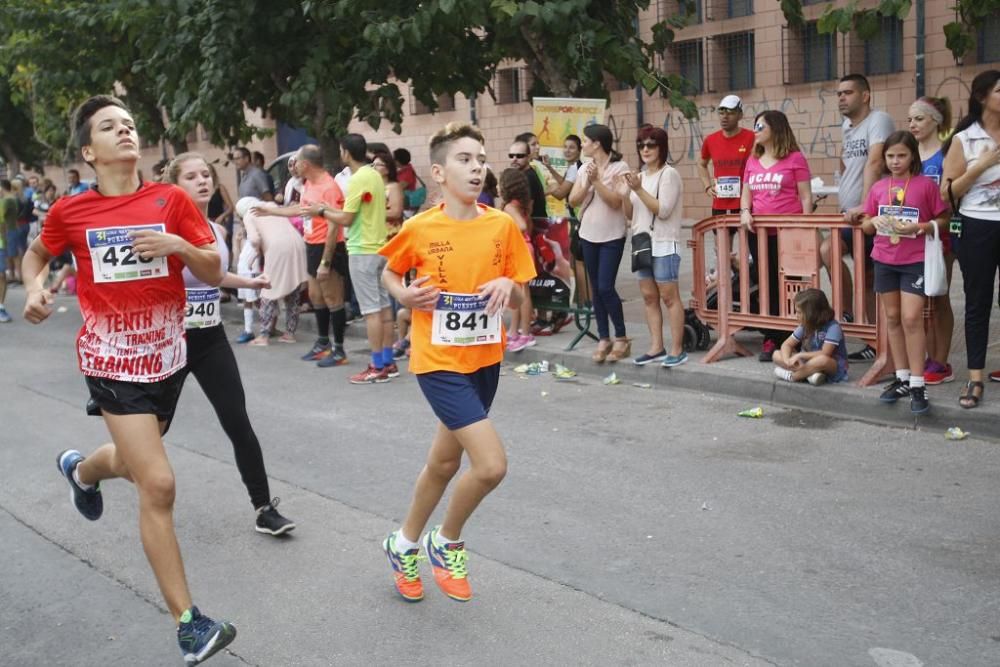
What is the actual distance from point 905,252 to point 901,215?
24 cm

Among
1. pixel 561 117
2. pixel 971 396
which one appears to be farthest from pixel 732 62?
pixel 971 396

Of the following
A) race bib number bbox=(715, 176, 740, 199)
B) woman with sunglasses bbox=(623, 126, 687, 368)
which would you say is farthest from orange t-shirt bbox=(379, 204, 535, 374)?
race bib number bbox=(715, 176, 740, 199)

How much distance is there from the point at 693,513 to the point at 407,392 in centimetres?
409

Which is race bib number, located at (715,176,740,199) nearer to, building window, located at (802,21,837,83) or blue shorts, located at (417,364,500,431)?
blue shorts, located at (417,364,500,431)

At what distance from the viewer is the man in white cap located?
34.6 ft

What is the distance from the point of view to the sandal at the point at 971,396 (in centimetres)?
740

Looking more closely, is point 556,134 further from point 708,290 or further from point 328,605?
point 328,605

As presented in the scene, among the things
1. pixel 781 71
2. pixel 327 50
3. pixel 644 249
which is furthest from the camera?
pixel 781 71

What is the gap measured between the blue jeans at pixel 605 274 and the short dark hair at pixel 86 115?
5594 millimetres

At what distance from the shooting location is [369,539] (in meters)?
5.75

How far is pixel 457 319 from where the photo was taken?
4746mm

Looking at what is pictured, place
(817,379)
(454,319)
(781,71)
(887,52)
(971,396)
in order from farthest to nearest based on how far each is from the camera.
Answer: (781,71), (887,52), (817,379), (971,396), (454,319)

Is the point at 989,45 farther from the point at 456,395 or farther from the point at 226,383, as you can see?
the point at 456,395

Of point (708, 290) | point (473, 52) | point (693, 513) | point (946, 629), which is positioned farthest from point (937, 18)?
point (946, 629)
